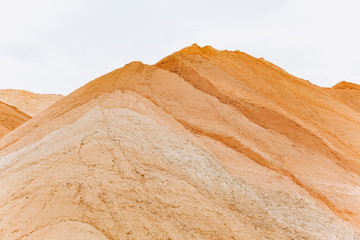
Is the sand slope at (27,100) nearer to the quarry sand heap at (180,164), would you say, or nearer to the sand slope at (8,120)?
the sand slope at (8,120)

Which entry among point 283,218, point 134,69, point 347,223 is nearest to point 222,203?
point 283,218

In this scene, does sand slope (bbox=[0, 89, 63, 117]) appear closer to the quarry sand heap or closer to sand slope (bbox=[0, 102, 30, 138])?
sand slope (bbox=[0, 102, 30, 138])

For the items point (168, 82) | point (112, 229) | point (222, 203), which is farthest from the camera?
point (168, 82)

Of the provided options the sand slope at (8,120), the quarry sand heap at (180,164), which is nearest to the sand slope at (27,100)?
the sand slope at (8,120)

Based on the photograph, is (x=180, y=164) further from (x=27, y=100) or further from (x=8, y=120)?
(x=27, y=100)

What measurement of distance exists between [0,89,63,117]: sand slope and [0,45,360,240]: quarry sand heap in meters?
33.2

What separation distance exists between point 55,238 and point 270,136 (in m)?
7.35

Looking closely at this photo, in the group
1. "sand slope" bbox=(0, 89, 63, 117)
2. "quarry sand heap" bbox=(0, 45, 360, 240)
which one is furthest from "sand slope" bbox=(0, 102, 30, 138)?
"sand slope" bbox=(0, 89, 63, 117)

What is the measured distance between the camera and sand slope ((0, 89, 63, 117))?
39.1 meters

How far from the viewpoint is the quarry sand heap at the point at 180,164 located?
14.2 feet

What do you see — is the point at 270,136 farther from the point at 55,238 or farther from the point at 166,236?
the point at 55,238

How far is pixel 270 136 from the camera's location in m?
9.01

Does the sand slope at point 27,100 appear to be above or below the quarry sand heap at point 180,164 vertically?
above

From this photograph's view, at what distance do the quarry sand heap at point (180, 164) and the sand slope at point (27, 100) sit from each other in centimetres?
3325
